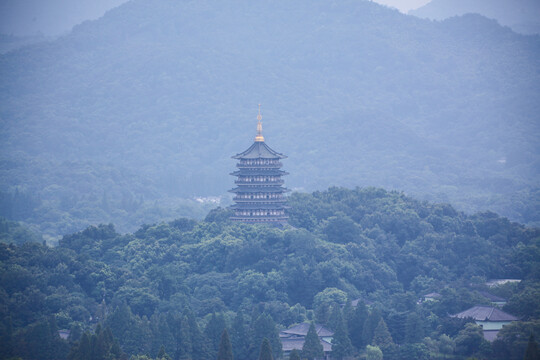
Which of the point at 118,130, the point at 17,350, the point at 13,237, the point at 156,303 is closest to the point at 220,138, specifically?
the point at 118,130

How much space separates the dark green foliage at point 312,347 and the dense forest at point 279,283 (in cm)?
120

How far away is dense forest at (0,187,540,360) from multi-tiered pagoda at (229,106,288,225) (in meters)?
1.53

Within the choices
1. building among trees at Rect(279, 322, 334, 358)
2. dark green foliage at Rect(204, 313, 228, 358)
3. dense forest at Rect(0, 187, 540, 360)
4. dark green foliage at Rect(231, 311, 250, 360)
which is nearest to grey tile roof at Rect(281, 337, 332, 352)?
building among trees at Rect(279, 322, 334, 358)

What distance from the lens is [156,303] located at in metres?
68.5

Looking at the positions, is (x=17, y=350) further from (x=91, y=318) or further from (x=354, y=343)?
(x=354, y=343)

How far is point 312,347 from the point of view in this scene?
60.0 metres

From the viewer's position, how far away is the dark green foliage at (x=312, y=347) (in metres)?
59.8

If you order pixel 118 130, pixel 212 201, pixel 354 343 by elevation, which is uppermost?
pixel 118 130

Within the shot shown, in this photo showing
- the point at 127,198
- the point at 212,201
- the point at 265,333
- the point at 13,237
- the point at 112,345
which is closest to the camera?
the point at 112,345

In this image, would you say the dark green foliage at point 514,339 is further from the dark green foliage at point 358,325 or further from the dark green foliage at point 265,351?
the dark green foliage at point 265,351

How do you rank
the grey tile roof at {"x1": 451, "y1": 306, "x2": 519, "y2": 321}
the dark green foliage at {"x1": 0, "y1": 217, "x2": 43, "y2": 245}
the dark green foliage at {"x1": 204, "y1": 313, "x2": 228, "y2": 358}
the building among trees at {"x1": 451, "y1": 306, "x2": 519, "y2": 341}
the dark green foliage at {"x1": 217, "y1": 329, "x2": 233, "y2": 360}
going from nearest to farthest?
the dark green foliage at {"x1": 217, "y1": 329, "x2": 233, "y2": 360}
the dark green foliage at {"x1": 204, "y1": 313, "x2": 228, "y2": 358}
the building among trees at {"x1": 451, "y1": 306, "x2": 519, "y2": 341}
the grey tile roof at {"x1": 451, "y1": 306, "x2": 519, "y2": 321}
the dark green foliage at {"x1": 0, "y1": 217, "x2": 43, "y2": 245}

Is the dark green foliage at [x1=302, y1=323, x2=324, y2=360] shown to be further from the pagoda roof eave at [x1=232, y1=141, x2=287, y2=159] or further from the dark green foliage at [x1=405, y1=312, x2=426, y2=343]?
the pagoda roof eave at [x1=232, y1=141, x2=287, y2=159]

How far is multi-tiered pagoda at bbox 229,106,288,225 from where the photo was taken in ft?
263

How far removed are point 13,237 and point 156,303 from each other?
30527 mm
